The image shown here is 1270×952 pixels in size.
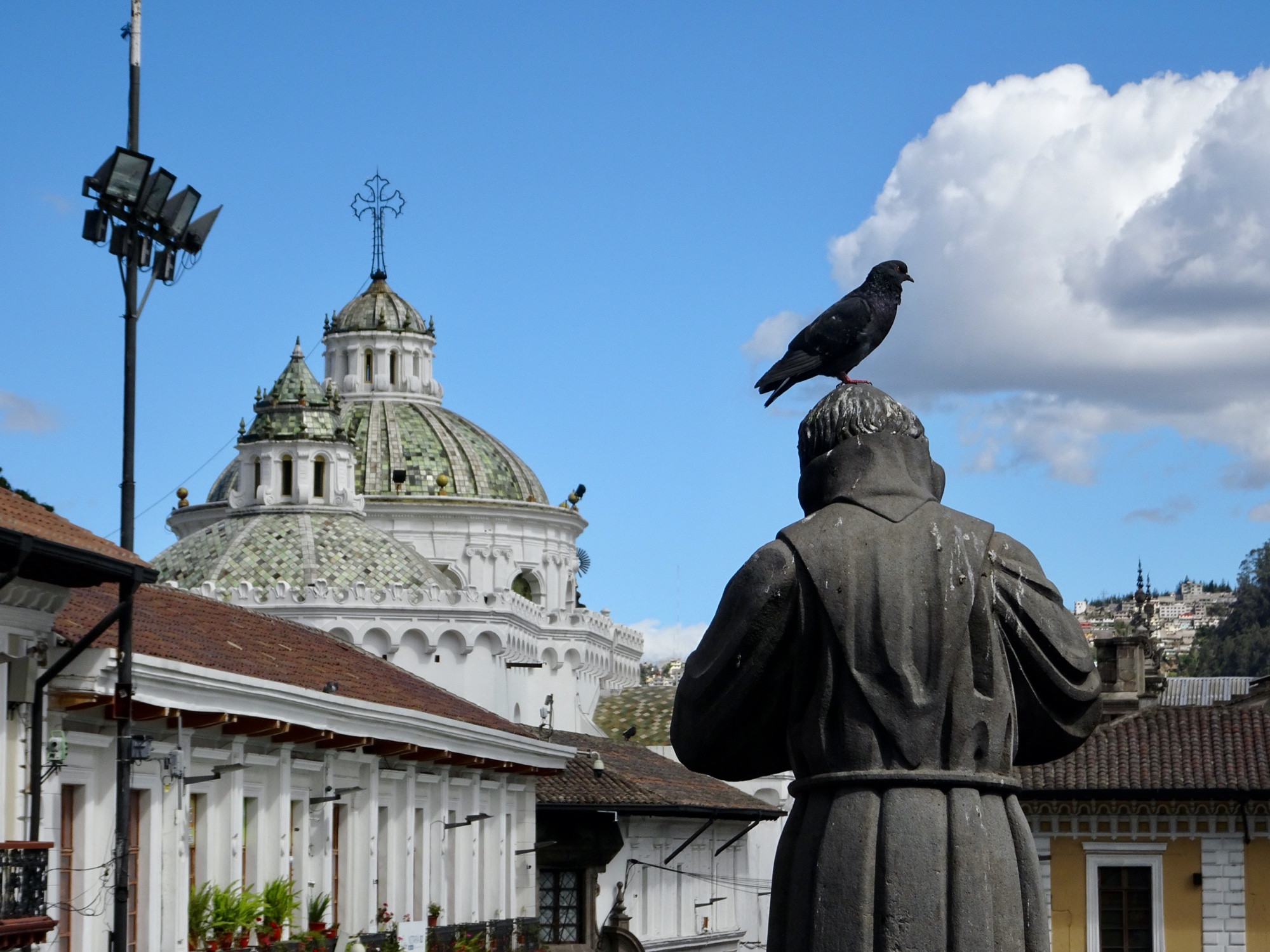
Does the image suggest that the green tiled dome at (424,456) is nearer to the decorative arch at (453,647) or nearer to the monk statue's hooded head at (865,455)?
the decorative arch at (453,647)

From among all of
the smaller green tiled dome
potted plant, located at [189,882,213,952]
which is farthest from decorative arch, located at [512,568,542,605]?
potted plant, located at [189,882,213,952]

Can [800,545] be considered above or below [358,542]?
below

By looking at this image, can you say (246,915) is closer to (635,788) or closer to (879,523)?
(879,523)

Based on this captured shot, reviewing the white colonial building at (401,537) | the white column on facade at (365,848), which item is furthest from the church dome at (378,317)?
the white column on facade at (365,848)

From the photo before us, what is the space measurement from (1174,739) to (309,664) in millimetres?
20149

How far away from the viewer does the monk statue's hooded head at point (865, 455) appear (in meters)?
8.10

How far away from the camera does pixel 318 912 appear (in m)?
33.2

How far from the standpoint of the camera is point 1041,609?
26.3 feet

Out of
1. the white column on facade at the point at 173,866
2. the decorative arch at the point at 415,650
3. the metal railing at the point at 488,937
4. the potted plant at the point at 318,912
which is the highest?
the decorative arch at the point at 415,650

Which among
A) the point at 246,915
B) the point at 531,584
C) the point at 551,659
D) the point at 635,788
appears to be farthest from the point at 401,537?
the point at 246,915

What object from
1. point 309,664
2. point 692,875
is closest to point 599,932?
point 692,875

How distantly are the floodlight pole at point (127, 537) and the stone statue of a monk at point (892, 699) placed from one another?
14364 mm

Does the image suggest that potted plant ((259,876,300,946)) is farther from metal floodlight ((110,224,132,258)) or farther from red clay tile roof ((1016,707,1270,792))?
red clay tile roof ((1016,707,1270,792))

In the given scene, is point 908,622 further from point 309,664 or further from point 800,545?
point 309,664
